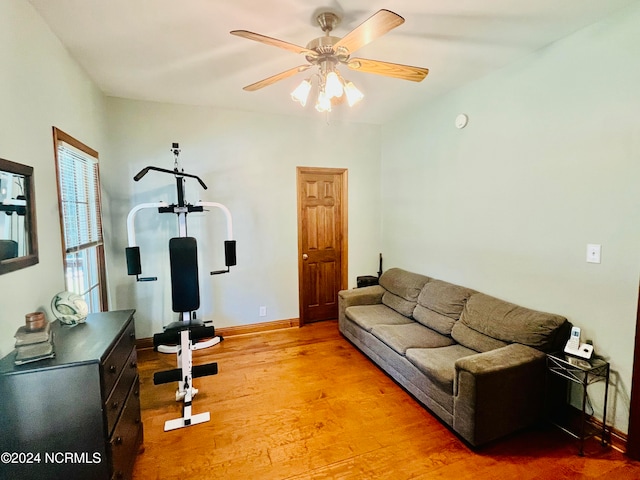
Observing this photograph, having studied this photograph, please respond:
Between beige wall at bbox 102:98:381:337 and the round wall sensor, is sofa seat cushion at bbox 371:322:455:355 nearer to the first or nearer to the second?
beige wall at bbox 102:98:381:337

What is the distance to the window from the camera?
7.34 feet

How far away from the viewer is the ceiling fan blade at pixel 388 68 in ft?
6.23

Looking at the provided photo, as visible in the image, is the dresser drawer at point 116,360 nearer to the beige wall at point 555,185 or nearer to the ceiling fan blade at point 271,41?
the ceiling fan blade at point 271,41

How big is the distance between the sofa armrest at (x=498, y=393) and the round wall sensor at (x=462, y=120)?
211cm

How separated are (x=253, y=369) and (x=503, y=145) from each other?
10.3ft

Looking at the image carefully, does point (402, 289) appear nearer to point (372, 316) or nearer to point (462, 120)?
point (372, 316)

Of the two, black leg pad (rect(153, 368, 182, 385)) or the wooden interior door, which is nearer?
black leg pad (rect(153, 368, 182, 385))

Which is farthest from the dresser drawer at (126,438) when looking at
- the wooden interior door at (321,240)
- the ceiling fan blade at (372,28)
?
the wooden interior door at (321,240)

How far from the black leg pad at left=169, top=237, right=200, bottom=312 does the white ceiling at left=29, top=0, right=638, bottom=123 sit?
154cm

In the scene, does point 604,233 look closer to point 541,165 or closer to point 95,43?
point 541,165

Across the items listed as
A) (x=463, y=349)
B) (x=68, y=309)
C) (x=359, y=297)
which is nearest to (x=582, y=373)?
(x=463, y=349)

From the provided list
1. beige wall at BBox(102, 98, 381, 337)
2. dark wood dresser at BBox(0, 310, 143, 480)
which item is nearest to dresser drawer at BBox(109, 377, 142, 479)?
dark wood dresser at BBox(0, 310, 143, 480)

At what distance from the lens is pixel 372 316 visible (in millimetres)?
3475

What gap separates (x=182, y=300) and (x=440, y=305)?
254 cm
